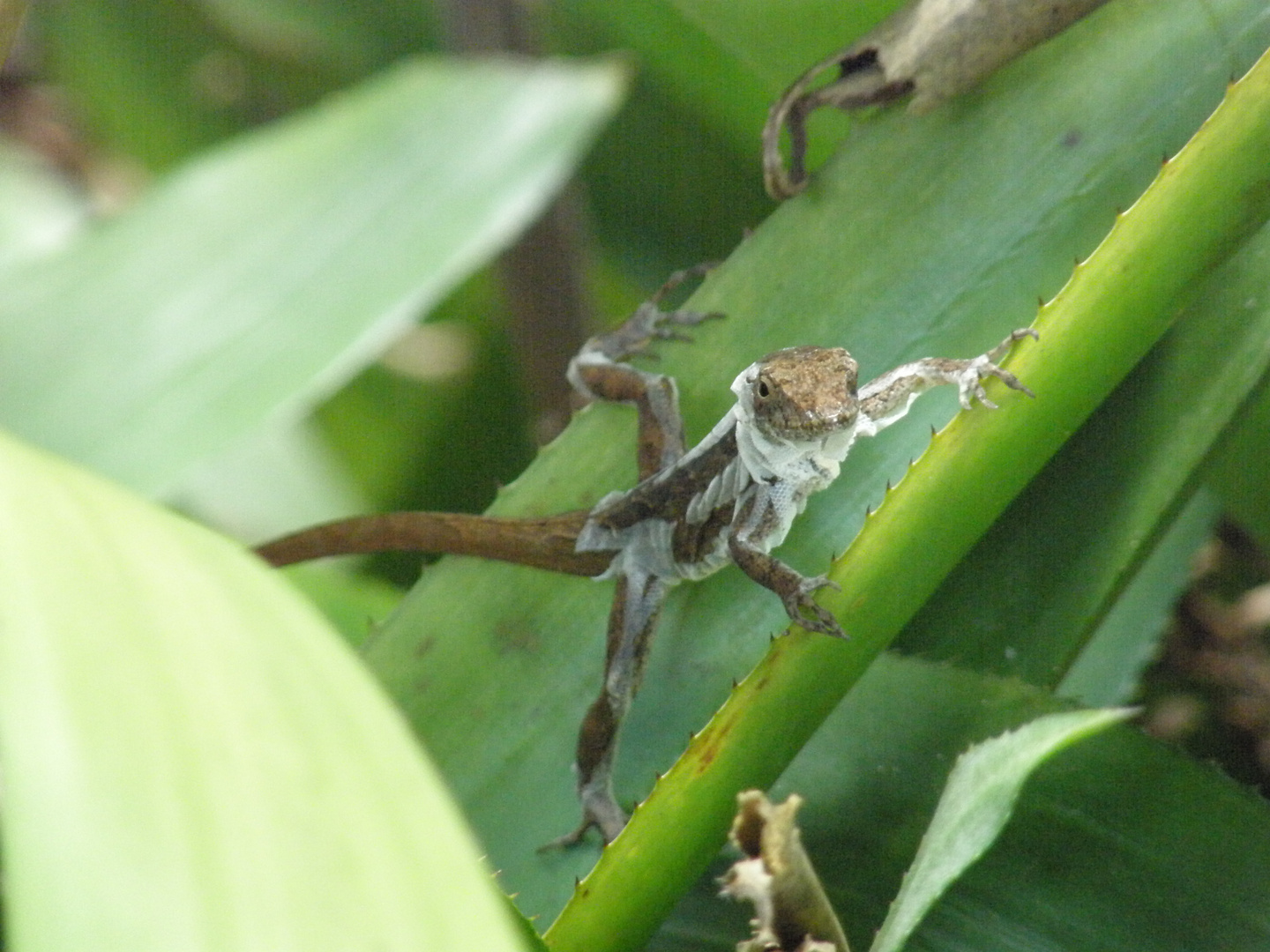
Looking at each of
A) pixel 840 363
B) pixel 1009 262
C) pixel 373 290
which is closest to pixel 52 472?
pixel 840 363

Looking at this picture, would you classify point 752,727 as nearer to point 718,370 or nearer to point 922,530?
point 922,530

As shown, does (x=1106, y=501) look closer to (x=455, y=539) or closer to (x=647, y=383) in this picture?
(x=647, y=383)

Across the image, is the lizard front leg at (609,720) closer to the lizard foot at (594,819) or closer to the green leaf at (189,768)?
the lizard foot at (594,819)

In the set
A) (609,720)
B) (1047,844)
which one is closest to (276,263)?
(609,720)

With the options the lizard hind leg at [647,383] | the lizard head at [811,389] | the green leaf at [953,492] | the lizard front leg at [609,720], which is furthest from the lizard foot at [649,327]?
the green leaf at [953,492]

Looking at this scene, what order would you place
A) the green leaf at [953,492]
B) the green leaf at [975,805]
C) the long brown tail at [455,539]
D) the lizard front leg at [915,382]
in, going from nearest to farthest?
the green leaf at [975,805] → the green leaf at [953,492] → the lizard front leg at [915,382] → the long brown tail at [455,539]

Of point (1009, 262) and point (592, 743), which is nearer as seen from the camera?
point (1009, 262)

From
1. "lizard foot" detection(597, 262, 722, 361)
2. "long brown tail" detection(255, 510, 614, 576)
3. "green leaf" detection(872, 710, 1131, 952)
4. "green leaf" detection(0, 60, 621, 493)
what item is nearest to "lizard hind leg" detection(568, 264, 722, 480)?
"lizard foot" detection(597, 262, 722, 361)
